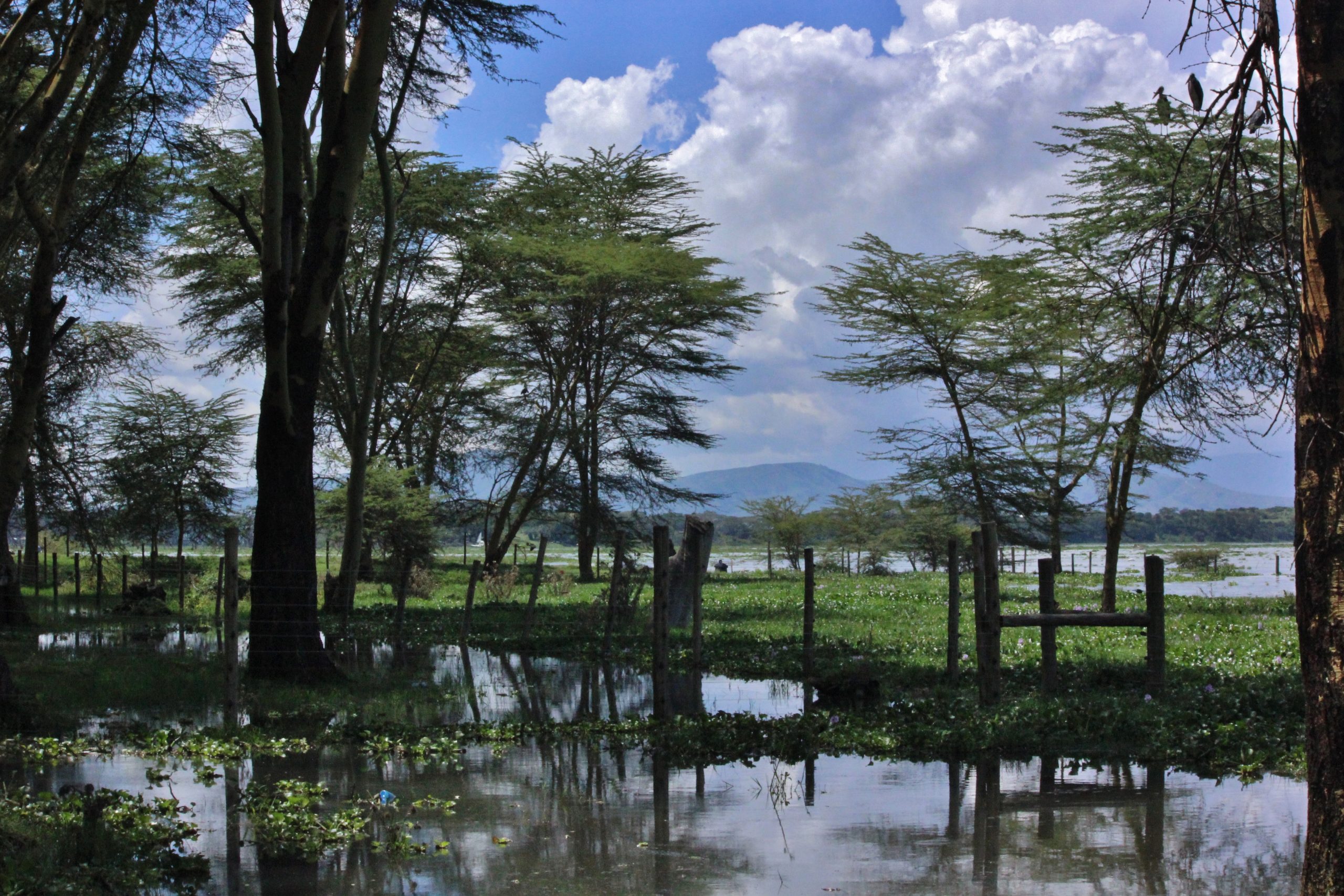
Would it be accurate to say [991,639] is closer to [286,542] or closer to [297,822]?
[297,822]

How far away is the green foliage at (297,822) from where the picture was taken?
5781 millimetres

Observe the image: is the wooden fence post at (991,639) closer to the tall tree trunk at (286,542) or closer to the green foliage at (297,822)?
the green foliage at (297,822)

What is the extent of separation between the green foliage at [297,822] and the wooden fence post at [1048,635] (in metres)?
6.18

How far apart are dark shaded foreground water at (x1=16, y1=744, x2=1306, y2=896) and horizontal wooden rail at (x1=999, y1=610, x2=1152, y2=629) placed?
1.55 meters

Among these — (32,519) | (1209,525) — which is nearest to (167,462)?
(32,519)

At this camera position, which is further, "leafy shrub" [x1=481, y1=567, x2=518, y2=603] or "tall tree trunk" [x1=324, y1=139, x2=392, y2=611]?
"leafy shrub" [x1=481, y1=567, x2=518, y2=603]

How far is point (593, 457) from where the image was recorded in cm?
3422

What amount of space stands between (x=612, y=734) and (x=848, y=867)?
3822mm

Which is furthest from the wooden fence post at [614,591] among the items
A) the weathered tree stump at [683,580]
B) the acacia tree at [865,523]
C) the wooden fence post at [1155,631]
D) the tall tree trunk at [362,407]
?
the acacia tree at [865,523]

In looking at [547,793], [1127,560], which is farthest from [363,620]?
[1127,560]

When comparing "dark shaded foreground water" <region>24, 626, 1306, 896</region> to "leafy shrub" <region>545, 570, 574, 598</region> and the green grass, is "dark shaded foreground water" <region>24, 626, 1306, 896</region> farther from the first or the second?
"leafy shrub" <region>545, 570, 574, 598</region>

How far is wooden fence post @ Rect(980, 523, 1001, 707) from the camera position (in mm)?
9523

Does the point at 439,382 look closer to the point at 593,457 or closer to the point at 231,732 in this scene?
the point at 593,457

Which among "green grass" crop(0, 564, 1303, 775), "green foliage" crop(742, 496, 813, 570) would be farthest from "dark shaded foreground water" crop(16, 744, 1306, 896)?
"green foliage" crop(742, 496, 813, 570)
